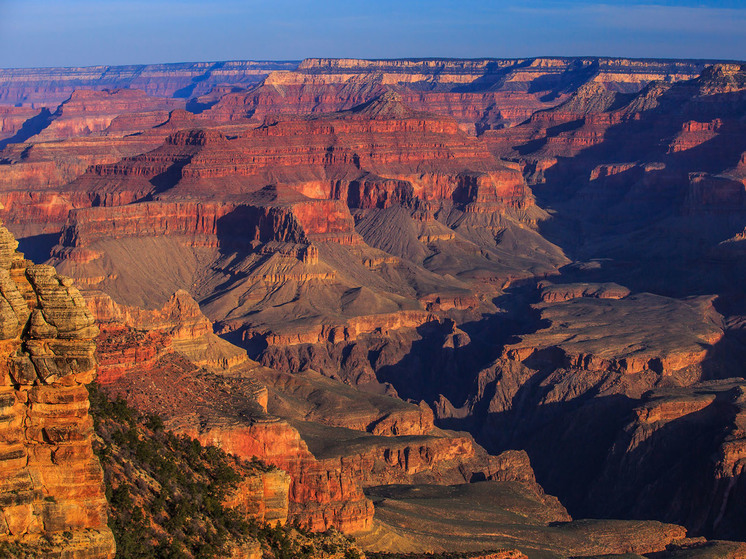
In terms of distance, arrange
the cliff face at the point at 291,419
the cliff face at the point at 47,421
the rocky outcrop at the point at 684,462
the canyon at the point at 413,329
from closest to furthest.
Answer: the cliff face at the point at 47,421 < the cliff face at the point at 291,419 < the canyon at the point at 413,329 < the rocky outcrop at the point at 684,462

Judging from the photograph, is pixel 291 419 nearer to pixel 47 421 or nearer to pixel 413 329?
pixel 47 421

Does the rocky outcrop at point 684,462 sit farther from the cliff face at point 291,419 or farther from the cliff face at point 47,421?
the cliff face at point 47,421

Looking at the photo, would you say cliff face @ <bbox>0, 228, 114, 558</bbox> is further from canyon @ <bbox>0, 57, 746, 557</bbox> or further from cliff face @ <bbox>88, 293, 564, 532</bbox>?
cliff face @ <bbox>88, 293, 564, 532</bbox>

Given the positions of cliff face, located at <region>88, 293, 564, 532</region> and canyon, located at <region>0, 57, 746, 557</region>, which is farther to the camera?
canyon, located at <region>0, 57, 746, 557</region>

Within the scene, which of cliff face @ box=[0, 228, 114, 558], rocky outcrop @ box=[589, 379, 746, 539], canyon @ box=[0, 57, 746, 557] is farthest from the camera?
rocky outcrop @ box=[589, 379, 746, 539]

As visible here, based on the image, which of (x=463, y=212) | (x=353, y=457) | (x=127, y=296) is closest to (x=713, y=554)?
(x=353, y=457)

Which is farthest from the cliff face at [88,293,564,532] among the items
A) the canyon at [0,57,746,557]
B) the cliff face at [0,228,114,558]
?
the cliff face at [0,228,114,558]

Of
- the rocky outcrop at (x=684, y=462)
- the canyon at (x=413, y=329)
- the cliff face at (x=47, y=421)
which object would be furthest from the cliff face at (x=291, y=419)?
the cliff face at (x=47, y=421)
